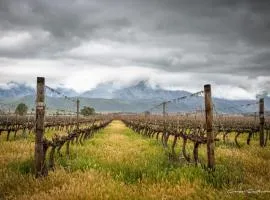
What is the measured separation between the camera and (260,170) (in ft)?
37.1

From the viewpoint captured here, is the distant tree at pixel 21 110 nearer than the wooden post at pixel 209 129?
No

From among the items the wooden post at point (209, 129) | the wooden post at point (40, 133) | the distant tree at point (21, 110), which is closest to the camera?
the wooden post at point (40, 133)

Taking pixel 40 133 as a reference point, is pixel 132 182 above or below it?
below

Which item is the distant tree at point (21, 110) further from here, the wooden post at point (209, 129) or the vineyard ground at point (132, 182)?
the wooden post at point (209, 129)

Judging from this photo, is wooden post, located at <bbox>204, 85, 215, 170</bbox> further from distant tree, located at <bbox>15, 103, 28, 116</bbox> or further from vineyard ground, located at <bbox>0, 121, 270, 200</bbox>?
distant tree, located at <bbox>15, 103, 28, 116</bbox>

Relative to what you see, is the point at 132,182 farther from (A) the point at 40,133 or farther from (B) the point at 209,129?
(A) the point at 40,133

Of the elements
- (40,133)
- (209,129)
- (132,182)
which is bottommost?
(132,182)

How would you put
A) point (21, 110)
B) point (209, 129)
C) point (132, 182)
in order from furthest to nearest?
point (21, 110) < point (209, 129) < point (132, 182)

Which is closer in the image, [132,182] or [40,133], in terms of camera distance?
[132,182]

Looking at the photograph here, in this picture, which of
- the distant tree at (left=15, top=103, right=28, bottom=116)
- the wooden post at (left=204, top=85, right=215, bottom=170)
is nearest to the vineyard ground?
the wooden post at (left=204, top=85, right=215, bottom=170)

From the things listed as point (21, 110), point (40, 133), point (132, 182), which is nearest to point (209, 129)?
point (132, 182)

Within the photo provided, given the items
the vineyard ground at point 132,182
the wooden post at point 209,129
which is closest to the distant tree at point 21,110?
the vineyard ground at point 132,182

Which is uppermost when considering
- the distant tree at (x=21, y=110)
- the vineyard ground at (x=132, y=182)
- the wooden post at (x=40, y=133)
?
the distant tree at (x=21, y=110)

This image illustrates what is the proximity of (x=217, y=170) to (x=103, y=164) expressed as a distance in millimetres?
3868
